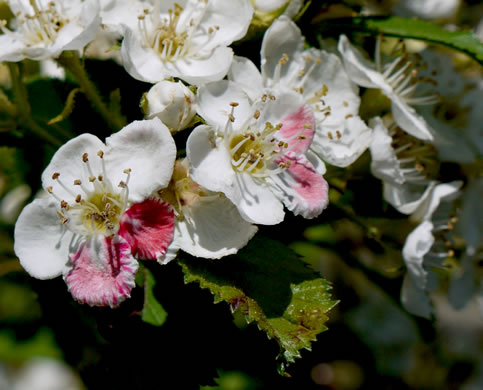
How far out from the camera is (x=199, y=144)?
0.99 meters

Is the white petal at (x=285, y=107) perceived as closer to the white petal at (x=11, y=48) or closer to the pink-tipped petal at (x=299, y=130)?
the pink-tipped petal at (x=299, y=130)

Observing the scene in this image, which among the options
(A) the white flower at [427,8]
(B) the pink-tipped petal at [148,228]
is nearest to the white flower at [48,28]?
(B) the pink-tipped petal at [148,228]

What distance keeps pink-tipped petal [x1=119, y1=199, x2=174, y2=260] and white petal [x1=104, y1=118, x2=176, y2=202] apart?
0.8 inches

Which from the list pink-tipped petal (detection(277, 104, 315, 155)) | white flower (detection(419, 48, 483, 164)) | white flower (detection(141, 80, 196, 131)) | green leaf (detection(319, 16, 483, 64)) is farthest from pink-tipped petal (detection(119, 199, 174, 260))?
white flower (detection(419, 48, 483, 164))

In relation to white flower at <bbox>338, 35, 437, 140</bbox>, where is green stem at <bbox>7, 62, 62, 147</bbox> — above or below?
below

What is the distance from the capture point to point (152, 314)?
117 cm

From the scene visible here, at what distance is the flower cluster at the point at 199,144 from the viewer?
95cm

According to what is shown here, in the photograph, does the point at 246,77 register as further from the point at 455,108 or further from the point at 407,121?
the point at 455,108

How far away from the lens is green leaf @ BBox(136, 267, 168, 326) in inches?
45.9

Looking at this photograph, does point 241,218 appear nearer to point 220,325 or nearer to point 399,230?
point 220,325

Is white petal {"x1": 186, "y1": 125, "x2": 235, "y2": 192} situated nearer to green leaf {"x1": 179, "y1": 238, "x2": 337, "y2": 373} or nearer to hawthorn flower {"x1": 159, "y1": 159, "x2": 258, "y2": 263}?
hawthorn flower {"x1": 159, "y1": 159, "x2": 258, "y2": 263}

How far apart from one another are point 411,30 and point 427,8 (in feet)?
1.67

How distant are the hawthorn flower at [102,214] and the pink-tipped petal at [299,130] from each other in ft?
0.67

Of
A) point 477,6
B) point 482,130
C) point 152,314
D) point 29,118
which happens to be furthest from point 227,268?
point 477,6
